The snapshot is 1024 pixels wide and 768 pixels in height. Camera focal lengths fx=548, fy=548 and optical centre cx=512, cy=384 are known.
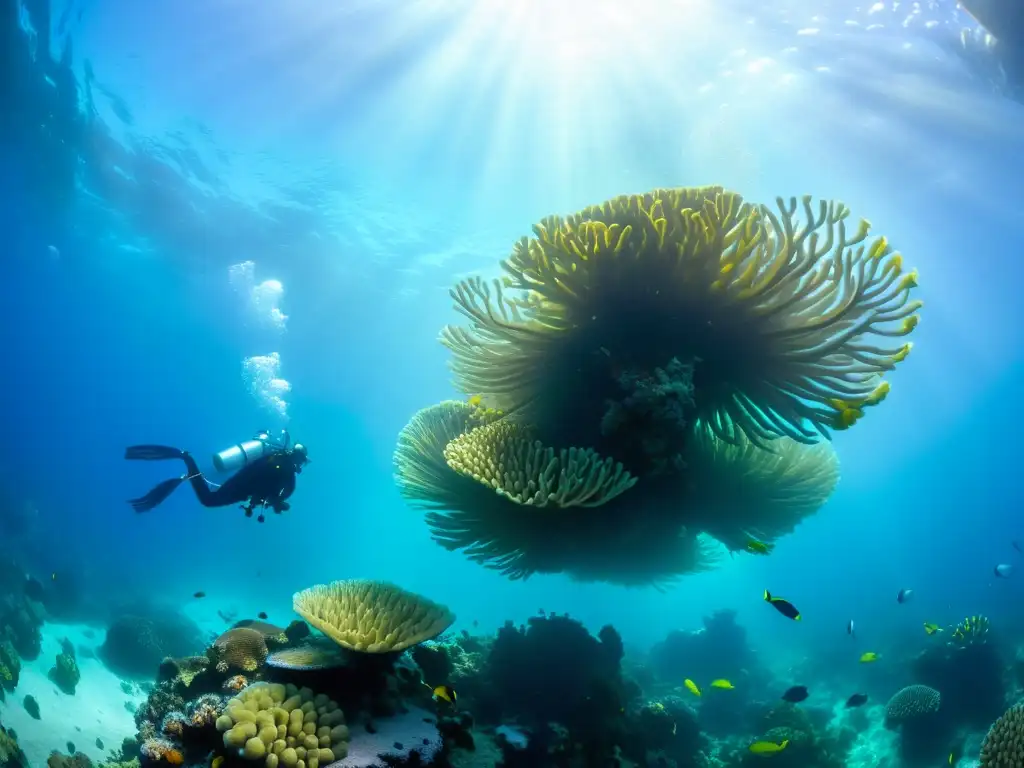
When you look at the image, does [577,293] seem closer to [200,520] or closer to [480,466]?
[480,466]

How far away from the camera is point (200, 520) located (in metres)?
72.9

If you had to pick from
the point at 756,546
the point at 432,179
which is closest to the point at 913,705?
the point at 756,546

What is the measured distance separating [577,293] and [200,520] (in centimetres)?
8246

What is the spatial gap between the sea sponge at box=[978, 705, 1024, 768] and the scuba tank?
360 inches

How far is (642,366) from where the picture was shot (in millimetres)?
4766

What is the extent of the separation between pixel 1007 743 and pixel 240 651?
284 inches

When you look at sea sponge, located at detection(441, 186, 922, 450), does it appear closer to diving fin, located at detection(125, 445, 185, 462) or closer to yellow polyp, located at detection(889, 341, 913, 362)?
yellow polyp, located at detection(889, 341, 913, 362)

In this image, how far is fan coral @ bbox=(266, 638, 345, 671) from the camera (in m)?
4.55

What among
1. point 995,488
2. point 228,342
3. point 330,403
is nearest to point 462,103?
point 228,342

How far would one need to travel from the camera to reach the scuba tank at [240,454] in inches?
358

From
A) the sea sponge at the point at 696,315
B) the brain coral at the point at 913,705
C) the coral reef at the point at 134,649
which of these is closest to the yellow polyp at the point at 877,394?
the sea sponge at the point at 696,315

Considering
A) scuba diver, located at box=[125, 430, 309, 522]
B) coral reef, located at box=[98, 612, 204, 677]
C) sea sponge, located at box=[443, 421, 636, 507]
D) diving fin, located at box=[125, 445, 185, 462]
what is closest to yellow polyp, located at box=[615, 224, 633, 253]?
sea sponge, located at box=[443, 421, 636, 507]

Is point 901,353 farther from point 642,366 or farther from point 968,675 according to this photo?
point 968,675

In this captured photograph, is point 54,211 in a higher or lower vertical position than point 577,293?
higher
